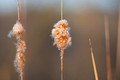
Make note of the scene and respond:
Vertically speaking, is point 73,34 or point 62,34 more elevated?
point 73,34

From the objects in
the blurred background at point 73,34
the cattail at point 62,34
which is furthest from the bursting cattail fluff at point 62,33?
the blurred background at point 73,34

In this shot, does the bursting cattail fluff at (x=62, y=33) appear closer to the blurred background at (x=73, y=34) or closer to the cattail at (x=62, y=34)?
the cattail at (x=62, y=34)

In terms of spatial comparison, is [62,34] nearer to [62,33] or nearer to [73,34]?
[62,33]

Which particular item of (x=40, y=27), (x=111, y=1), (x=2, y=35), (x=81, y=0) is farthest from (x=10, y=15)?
(x=111, y=1)

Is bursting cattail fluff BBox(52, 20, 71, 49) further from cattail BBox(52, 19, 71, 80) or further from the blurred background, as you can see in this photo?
the blurred background

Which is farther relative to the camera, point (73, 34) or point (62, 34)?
point (73, 34)

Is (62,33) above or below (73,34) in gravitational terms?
below

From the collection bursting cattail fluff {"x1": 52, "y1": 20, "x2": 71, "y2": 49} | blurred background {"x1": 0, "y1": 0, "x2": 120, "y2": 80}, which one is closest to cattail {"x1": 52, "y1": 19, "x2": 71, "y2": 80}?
bursting cattail fluff {"x1": 52, "y1": 20, "x2": 71, "y2": 49}

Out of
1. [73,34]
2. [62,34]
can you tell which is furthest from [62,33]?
[73,34]

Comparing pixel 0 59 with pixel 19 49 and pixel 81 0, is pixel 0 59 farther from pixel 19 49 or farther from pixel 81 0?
pixel 81 0
